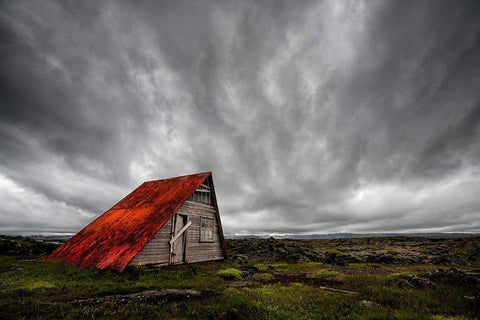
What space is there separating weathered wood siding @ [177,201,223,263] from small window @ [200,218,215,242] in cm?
34

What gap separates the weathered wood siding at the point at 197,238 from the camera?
18891 mm

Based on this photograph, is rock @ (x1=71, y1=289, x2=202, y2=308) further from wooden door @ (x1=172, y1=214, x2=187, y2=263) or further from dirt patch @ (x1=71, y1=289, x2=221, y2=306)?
wooden door @ (x1=172, y1=214, x2=187, y2=263)

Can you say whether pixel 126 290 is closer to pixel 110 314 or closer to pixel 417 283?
pixel 110 314

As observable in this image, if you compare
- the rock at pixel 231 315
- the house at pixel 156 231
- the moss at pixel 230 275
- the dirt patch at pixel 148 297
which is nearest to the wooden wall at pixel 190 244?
the house at pixel 156 231

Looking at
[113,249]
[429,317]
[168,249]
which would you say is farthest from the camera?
[168,249]

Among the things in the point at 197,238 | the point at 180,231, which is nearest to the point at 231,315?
the point at 180,231

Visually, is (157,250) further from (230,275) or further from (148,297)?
(148,297)

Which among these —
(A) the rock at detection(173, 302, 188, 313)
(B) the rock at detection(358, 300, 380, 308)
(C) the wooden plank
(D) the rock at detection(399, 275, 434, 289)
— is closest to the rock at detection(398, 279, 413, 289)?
(D) the rock at detection(399, 275, 434, 289)

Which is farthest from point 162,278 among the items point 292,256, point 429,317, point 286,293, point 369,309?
point 292,256

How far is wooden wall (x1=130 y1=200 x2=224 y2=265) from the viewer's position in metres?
15.1

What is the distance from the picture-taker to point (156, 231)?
14758 millimetres

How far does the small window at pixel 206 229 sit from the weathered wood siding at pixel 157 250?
4137 mm

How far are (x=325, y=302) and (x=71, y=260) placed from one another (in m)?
18.2

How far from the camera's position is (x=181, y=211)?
725 inches
